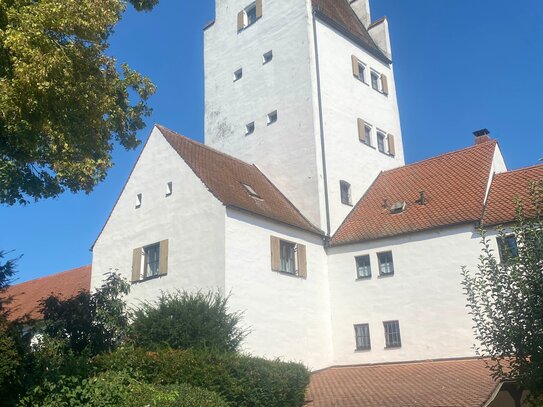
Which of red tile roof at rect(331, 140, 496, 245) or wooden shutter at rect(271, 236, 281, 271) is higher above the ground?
red tile roof at rect(331, 140, 496, 245)

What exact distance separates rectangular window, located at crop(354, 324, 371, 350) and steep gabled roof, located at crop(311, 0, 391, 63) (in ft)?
52.1

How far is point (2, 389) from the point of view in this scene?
1188 cm

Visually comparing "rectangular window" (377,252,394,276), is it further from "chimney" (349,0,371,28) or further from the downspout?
"chimney" (349,0,371,28)

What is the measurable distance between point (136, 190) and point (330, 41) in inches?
505

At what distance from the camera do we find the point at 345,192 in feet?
91.4

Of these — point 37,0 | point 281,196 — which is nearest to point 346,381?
point 281,196

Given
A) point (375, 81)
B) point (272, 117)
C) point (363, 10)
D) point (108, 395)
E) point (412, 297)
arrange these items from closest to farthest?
point (108, 395) < point (412, 297) < point (272, 117) < point (375, 81) < point (363, 10)

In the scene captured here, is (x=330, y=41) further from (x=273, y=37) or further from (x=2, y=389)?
(x=2, y=389)

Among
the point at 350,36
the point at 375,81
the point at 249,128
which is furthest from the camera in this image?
the point at 375,81

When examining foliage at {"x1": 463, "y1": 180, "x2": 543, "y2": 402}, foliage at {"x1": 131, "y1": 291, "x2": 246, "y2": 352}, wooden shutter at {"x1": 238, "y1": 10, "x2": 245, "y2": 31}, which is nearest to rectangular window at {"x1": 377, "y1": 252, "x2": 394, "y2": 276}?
foliage at {"x1": 131, "y1": 291, "x2": 246, "y2": 352}

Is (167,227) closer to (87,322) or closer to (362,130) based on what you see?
(87,322)

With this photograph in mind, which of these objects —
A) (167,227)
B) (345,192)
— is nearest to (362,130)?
(345,192)

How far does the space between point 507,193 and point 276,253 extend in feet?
31.6

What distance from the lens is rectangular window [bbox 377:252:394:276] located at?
2369 cm
